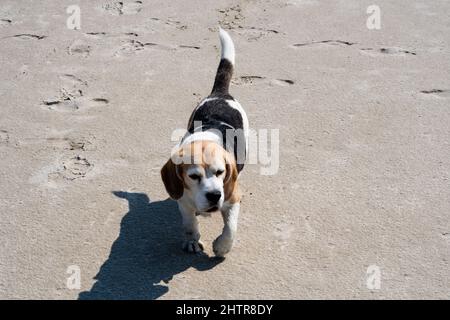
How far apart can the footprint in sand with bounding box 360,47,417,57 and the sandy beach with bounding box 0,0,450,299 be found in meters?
0.02

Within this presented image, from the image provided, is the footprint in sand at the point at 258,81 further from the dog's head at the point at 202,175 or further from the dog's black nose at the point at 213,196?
the dog's black nose at the point at 213,196

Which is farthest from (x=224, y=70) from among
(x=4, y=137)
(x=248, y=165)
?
(x=4, y=137)

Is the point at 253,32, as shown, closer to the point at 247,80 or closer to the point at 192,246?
the point at 247,80

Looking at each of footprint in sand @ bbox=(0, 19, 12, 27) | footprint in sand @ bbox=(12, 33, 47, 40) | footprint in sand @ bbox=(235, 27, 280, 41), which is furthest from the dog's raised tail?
footprint in sand @ bbox=(0, 19, 12, 27)

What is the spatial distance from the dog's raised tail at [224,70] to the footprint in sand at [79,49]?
1.87 m

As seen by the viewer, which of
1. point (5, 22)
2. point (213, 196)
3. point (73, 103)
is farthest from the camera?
point (5, 22)

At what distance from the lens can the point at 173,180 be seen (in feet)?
11.8

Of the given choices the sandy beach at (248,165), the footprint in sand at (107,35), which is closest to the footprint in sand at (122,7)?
the sandy beach at (248,165)

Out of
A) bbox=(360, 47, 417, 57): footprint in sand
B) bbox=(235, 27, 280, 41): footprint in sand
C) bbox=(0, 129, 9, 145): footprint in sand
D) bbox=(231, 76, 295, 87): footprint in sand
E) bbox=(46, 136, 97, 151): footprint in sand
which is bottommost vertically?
bbox=(46, 136, 97, 151): footprint in sand

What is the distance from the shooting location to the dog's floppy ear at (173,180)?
3.57m

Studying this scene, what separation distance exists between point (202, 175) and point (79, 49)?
336 centimetres

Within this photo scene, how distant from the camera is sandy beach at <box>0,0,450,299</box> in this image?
3.65 meters

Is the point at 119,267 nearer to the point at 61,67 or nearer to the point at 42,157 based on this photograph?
the point at 42,157

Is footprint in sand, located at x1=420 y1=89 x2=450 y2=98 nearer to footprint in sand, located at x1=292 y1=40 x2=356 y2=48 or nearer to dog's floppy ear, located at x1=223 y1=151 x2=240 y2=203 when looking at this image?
footprint in sand, located at x1=292 y1=40 x2=356 y2=48
